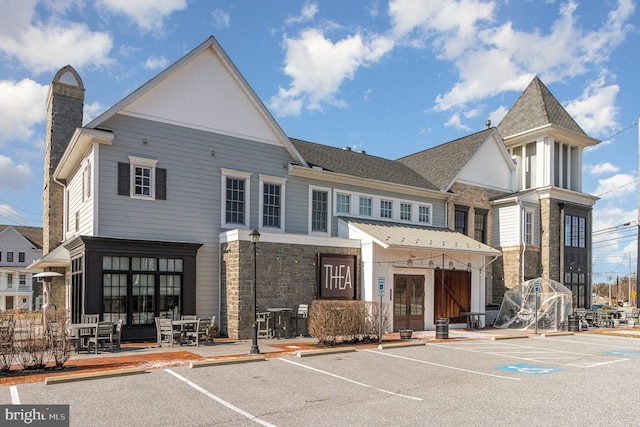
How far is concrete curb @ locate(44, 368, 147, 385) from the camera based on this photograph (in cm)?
998

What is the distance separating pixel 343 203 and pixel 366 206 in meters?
1.41

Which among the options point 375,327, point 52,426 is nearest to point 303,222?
point 375,327

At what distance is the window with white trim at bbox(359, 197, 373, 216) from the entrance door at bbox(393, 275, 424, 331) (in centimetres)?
377

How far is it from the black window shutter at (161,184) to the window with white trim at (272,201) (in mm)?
3911

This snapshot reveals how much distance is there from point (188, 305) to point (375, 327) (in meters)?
6.58

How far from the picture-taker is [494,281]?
1105 inches

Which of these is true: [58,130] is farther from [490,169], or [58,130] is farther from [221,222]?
[490,169]

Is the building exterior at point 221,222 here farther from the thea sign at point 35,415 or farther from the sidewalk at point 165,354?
the thea sign at point 35,415

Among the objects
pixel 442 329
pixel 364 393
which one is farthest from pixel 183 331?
pixel 442 329

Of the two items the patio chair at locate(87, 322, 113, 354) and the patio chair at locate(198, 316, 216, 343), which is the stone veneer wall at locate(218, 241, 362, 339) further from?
the patio chair at locate(87, 322, 113, 354)

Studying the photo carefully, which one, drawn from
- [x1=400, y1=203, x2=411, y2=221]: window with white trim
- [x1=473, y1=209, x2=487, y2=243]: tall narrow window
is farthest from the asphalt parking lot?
[x1=473, y1=209, x2=487, y2=243]: tall narrow window

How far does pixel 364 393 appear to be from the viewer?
9516mm

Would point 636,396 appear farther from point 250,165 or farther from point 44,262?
point 44,262

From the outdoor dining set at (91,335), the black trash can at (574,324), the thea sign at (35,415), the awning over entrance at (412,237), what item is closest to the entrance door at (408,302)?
the awning over entrance at (412,237)
